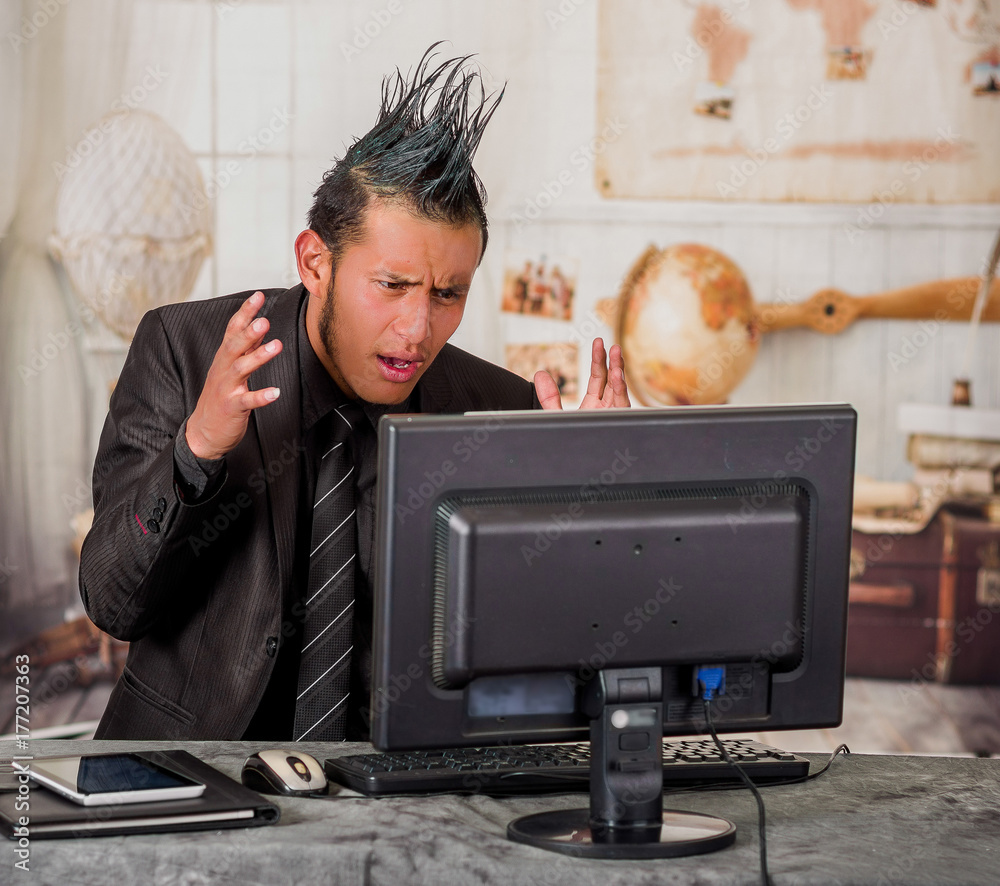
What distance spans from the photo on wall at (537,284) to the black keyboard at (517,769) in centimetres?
218

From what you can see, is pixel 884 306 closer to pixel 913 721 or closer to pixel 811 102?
pixel 811 102

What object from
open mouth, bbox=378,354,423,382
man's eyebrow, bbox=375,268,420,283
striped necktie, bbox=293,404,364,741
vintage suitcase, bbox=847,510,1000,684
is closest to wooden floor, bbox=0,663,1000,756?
vintage suitcase, bbox=847,510,1000,684

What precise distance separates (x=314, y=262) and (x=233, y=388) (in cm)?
52

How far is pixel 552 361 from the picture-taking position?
3.50 meters

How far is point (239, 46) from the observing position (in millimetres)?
3350

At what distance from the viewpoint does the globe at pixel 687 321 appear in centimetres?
348

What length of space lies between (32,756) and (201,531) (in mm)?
416

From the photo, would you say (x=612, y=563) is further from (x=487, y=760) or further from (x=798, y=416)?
(x=487, y=760)

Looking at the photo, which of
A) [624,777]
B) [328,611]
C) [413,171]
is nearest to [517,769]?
[624,777]

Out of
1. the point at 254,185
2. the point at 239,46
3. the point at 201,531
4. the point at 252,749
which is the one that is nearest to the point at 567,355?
the point at 254,185

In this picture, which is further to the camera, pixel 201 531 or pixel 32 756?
pixel 201 531

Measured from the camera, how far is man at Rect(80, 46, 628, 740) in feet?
5.53

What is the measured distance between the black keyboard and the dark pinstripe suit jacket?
40 cm

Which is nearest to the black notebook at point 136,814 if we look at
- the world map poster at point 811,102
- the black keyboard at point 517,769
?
the black keyboard at point 517,769
